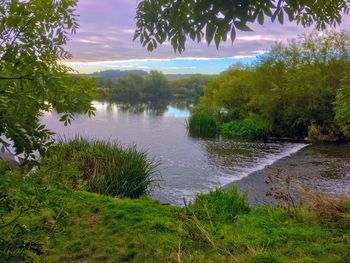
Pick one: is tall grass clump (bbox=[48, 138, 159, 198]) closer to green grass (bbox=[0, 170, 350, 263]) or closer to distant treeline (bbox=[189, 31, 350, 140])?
green grass (bbox=[0, 170, 350, 263])

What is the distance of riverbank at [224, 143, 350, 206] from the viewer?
37.3 ft

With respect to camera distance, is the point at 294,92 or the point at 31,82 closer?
the point at 31,82

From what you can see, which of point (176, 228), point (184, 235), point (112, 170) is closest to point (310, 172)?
point (112, 170)

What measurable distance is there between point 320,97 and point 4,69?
25258mm

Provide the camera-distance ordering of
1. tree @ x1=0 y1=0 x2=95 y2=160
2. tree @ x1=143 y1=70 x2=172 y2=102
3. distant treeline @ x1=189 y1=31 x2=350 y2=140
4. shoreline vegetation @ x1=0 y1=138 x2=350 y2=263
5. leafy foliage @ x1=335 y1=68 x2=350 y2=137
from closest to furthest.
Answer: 1. tree @ x1=0 y1=0 x2=95 y2=160
2. shoreline vegetation @ x1=0 y1=138 x2=350 y2=263
3. leafy foliage @ x1=335 y1=68 x2=350 y2=137
4. distant treeline @ x1=189 y1=31 x2=350 y2=140
5. tree @ x1=143 y1=70 x2=172 y2=102

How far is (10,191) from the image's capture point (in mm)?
2531

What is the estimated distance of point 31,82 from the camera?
7.38 feet

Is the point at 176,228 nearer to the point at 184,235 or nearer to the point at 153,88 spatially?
the point at 184,235

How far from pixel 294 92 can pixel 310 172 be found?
41.9 ft

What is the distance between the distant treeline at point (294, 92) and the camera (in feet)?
82.9

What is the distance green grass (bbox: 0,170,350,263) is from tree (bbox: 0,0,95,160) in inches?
60.5

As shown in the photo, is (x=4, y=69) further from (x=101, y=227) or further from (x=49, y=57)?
(x=101, y=227)

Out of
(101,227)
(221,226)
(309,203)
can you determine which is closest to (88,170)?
(101,227)

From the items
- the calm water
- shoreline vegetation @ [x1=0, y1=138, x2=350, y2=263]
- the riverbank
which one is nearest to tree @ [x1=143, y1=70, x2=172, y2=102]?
the calm water
